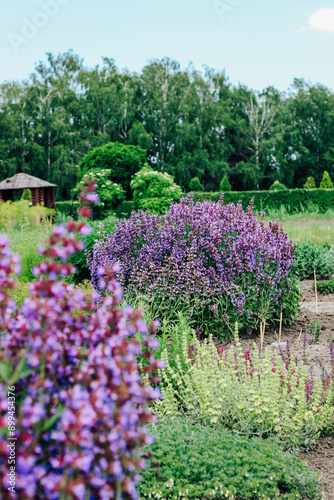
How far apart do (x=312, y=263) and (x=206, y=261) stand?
3.92m

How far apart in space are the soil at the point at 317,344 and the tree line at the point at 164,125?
2454cm

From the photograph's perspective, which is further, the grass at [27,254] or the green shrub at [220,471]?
the grass at [27,254]

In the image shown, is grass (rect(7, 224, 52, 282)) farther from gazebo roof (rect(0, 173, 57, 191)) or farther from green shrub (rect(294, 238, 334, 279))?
gazebo roof (rect(0, 173, 57, 191))

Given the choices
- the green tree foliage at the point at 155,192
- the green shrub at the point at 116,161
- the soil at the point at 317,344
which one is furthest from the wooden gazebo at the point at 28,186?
the soil at the point at 317,344

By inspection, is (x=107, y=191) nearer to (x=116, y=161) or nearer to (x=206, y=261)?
(x=116, y=161)

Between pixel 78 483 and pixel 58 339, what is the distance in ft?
1.36

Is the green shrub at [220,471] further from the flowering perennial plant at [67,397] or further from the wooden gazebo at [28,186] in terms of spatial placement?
the wooden gazebo at [28,186]

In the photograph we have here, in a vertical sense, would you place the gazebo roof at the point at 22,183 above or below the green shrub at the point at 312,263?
above

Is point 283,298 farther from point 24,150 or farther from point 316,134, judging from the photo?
point 316,134

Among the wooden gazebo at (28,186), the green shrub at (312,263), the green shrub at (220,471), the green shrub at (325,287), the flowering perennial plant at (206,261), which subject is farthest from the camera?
the wooden gazebo at (28,186)

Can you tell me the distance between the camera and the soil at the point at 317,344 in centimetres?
278

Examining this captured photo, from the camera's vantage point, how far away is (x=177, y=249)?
5.12 metres

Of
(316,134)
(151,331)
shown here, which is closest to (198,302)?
(151,331)

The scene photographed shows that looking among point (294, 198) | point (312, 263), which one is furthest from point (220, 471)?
point (294, 198)
